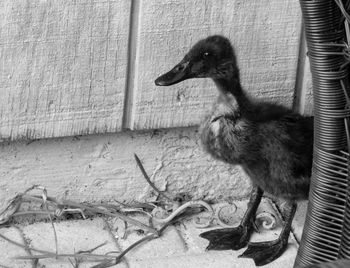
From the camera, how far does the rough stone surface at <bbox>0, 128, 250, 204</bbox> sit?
322cm

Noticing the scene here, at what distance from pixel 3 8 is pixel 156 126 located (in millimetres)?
730

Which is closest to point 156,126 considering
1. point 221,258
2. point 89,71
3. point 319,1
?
point 89,71

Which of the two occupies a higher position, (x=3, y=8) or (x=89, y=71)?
(x=3, y=8)

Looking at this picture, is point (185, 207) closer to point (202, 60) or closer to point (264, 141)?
point (264, 141)

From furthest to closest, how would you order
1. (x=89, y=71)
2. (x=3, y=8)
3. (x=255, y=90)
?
(x=255, y=90)
(x=89, y=71)
(x=3, y=8)

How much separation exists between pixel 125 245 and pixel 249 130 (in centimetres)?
64

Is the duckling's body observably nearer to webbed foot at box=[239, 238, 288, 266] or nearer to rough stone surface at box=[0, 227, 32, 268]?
webbed foot at box=[239, 238, 288, 266]

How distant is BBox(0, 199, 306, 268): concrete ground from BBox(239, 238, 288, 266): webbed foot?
0.06ft

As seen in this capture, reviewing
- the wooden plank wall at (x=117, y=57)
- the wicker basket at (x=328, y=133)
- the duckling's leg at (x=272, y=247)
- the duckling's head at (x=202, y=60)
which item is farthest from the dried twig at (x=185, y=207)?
the wicker basket at (x=328, y=133)

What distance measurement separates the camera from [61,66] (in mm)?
3053

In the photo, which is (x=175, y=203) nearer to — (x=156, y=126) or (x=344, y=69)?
(x=156, y=126)

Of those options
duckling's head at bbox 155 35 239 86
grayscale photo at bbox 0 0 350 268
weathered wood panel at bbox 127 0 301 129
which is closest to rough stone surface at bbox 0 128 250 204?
grayscale photo at bbox 0 0 350 268

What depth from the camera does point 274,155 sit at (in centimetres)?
299

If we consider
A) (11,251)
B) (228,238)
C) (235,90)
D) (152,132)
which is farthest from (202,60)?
(11,251)
